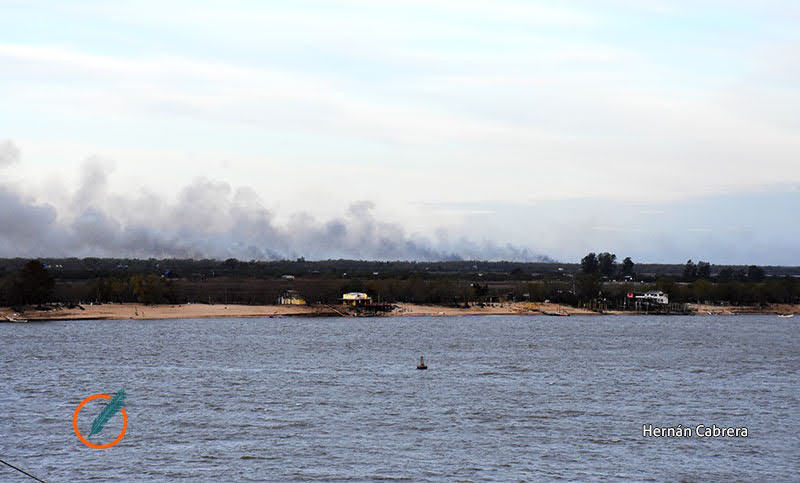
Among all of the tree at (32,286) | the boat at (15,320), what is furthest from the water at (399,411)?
the tree at (32,286)

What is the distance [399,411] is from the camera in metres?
57.1

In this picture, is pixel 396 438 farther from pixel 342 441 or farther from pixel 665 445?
pixel 665 445

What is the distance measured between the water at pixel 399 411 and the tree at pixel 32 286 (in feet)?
237

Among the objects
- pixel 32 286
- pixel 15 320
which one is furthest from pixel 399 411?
pixel 32 286

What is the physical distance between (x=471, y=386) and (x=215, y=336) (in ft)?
255

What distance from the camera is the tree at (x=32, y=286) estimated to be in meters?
185

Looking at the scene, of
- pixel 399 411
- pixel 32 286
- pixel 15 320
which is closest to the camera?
pixel 399 411

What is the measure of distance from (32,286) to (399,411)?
151124 millimetres

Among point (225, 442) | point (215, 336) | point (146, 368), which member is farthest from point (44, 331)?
point (225, 442)

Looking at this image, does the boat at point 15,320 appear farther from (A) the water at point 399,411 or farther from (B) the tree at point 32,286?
(A) the water at point 399,411

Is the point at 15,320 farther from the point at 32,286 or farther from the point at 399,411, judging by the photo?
the point at 399,411

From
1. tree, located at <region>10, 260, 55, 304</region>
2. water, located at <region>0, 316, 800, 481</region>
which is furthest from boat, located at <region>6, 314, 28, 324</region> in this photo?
A: water, located at <region>0, 316, 800, 481</region>

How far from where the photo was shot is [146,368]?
86.6m

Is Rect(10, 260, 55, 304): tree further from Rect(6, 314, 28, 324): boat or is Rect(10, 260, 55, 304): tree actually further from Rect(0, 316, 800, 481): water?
Rect(0, 316, 800, 481): water
